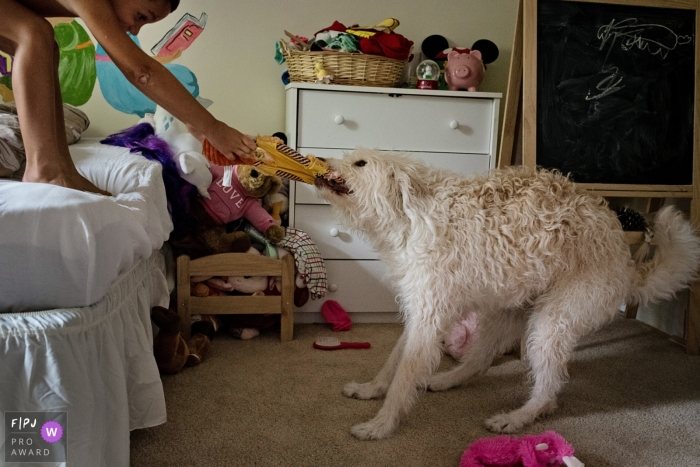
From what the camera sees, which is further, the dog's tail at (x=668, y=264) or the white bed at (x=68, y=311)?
the dog's tail at (x=668, y=264)

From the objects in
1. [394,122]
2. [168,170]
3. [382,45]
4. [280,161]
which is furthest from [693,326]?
[168,170]

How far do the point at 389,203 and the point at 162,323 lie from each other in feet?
2.88

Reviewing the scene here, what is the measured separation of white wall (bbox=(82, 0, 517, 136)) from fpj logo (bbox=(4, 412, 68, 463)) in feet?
7.00

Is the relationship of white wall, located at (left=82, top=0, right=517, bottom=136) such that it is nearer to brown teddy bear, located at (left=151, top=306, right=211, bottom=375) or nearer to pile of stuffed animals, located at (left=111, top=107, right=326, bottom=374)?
pile of stuffed animals, located at (left=111, top=107, right=326, bottom=374)

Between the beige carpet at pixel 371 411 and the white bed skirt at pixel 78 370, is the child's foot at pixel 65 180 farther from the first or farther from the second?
the beige carpet at pixel 371 411

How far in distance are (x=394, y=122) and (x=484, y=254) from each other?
3.75ft

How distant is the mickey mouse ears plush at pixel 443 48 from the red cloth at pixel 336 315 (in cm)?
139

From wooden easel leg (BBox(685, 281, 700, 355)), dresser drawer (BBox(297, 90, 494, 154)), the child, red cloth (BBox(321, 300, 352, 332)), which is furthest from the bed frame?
wooden easel leg (BBox(685, 281, 700, 355))

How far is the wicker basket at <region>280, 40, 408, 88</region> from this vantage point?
8.38ft

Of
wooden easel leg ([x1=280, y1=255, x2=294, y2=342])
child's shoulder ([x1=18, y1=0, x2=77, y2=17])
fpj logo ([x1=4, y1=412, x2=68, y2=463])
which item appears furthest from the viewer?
wooden easel leg ([x1=280, y1=255, x2=294, y2=342])

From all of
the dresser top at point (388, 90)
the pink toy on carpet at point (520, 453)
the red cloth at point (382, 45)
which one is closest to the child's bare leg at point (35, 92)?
the dresser top at point (388, 90)

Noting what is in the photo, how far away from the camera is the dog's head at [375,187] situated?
167 cm

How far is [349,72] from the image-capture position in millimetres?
2576

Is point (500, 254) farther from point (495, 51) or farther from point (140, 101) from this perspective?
point (140, 101)
